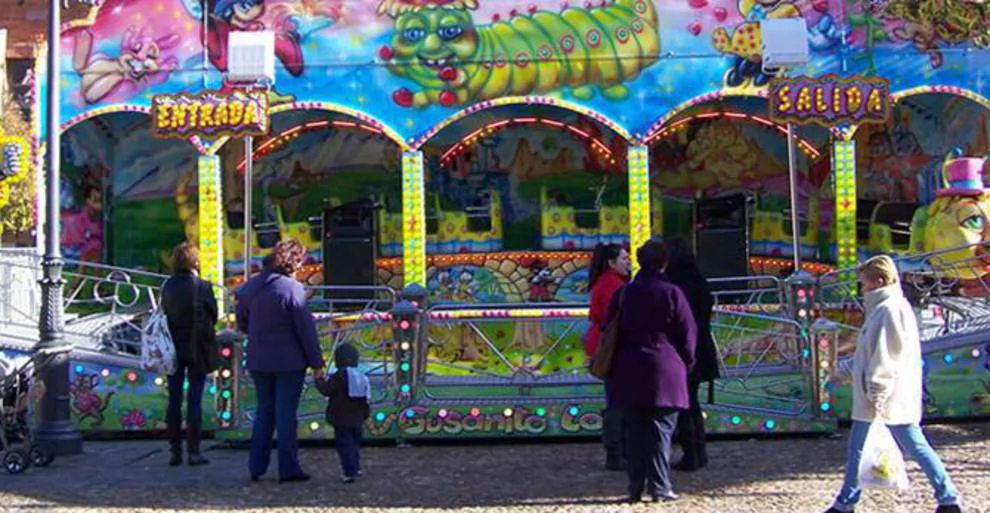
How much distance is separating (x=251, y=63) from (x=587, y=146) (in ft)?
20.0

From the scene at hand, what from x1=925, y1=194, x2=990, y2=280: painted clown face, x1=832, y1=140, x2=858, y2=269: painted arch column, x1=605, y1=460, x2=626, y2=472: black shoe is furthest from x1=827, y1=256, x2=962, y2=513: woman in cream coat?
x1=832, y1=140, x2=858, y2=269: painted arch column

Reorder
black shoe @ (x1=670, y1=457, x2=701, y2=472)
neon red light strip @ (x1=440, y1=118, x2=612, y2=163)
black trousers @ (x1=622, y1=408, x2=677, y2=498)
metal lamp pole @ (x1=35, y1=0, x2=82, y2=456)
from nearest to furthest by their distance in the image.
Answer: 1. black trousers @ (x1=622, y1=408, x2=677, y2=498)
2. black shoe @ (x1=670, y1=457, x2=701, y2=472)
3. metal lamp pole @ (x1=35, y1=0, x2=82, y2=456)
4. neon red light strip @ (x1=440, y1=118, x2=612, y2=163)

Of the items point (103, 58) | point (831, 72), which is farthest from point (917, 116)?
point (103, 58)

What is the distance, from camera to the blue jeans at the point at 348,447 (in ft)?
25.7

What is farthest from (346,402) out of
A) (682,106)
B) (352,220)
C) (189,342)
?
(352,220)

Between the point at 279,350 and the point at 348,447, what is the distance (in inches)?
30.9

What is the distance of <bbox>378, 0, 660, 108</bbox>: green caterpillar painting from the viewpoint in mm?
14836

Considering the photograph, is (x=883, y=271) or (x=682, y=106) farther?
(x=682, y=106)

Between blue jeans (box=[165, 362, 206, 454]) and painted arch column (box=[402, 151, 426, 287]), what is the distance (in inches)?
233

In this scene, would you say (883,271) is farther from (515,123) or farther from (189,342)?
(515,123)

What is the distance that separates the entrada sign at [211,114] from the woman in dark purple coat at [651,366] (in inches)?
264

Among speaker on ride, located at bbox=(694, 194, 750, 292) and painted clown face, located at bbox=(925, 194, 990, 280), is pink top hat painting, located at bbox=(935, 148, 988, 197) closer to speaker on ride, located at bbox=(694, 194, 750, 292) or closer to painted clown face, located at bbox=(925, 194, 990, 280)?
painted clown face, located at bbox=(925, 194, 990, 280)

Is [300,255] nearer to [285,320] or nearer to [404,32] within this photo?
[285,320]

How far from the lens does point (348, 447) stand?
25.8 ft
